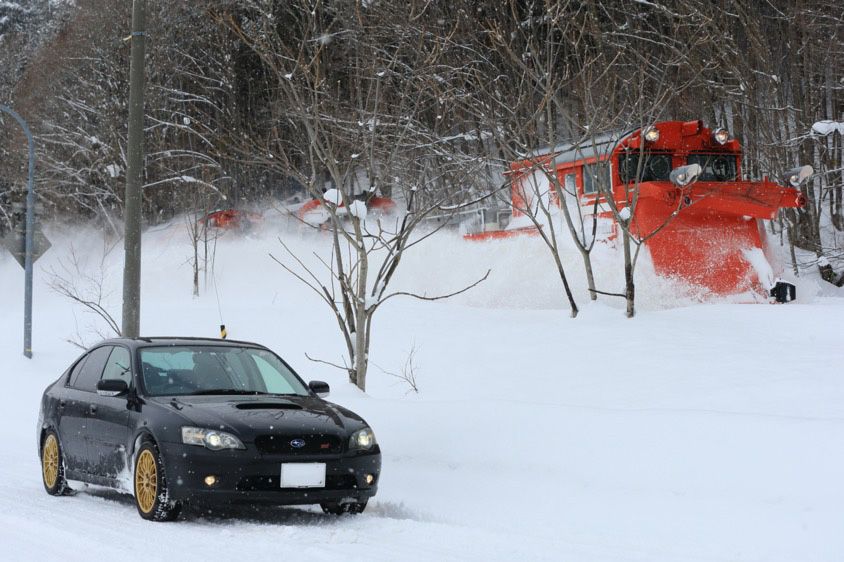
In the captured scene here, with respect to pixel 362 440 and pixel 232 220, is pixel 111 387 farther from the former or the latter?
pixel 232 220

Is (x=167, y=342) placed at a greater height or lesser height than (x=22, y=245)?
lesser

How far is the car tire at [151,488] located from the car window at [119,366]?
0.90m

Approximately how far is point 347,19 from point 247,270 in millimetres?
7755

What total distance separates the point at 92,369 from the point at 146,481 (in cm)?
201

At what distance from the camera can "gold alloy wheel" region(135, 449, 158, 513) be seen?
696 cm

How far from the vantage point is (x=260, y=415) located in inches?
281

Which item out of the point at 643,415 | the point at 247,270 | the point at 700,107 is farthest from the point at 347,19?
the point at 643,415

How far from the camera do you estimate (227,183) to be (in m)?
38.9

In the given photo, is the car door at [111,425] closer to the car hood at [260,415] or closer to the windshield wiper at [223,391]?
the car hood at [260,415]

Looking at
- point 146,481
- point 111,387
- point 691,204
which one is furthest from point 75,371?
point 691,204

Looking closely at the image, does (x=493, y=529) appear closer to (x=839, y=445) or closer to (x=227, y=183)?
(x=839, y=445)

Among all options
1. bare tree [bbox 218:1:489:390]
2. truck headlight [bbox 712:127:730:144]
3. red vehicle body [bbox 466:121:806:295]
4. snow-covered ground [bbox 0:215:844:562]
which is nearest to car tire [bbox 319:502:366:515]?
snow-covered ground [bbox 0:215:844:562]

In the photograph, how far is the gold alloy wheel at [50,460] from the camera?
28.6ft

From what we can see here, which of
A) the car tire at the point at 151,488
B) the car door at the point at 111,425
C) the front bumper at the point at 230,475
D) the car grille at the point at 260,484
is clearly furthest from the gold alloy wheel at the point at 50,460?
the car grille at the point at 260,484
